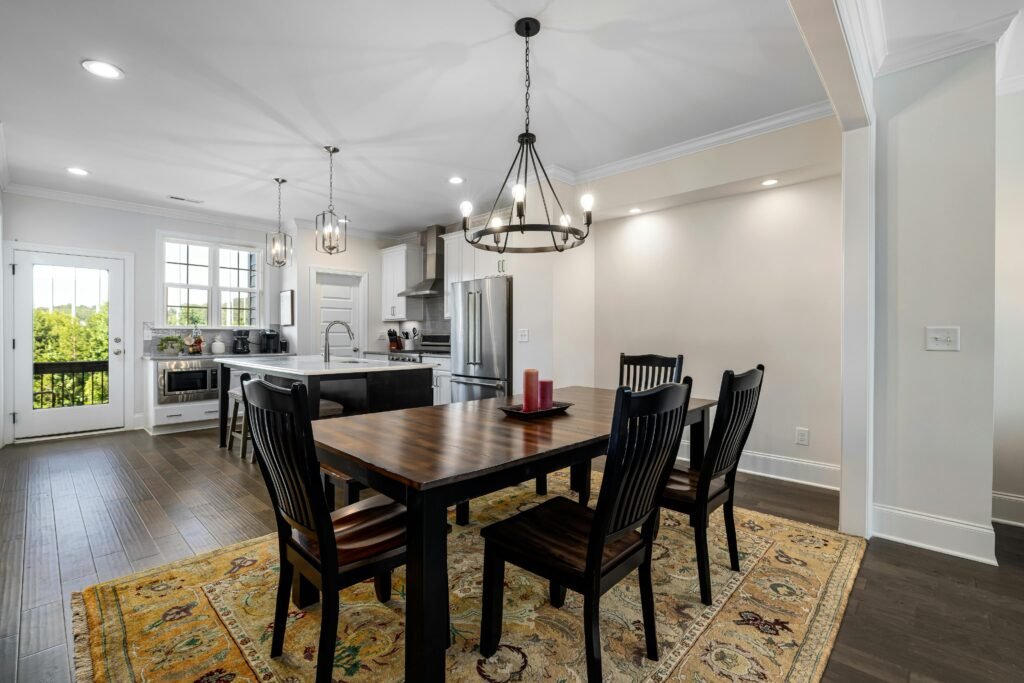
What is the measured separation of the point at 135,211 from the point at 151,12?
4.09 meters

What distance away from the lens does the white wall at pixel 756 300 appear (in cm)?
329

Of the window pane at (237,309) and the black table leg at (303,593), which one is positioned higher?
the window pane at (237,309)

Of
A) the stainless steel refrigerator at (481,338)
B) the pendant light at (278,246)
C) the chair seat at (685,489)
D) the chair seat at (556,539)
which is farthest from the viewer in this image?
the stainless steel refrigerator at (481,338)

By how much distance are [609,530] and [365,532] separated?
79cm

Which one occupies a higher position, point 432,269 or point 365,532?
point 432,269

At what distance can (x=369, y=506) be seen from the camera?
5.80ft

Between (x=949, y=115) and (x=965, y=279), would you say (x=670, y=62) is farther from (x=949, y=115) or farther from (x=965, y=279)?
(x=965, y=279)

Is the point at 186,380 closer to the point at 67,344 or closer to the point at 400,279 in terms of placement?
the point at 67,344

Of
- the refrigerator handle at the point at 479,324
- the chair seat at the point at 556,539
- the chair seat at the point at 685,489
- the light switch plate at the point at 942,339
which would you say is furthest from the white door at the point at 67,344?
the light switch plate at the point at 942,339

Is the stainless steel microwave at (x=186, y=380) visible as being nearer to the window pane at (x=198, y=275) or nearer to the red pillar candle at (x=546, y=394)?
the window pane at (x=198, y=275)

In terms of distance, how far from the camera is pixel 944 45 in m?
2.32

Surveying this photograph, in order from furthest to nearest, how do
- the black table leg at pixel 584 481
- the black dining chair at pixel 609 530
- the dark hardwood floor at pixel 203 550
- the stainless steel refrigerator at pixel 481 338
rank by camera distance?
the stainless steel refrigerator at pixel 481 338 → the black table leg at pixel 584 481 → the dark hardwood floor at pixel 203 550 → the black dining chair at pixel 609 530

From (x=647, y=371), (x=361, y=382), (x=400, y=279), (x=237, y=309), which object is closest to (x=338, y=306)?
(x=400, y=279)

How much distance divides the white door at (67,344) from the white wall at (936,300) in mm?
6855
